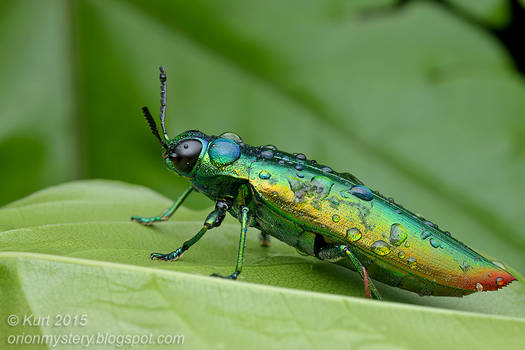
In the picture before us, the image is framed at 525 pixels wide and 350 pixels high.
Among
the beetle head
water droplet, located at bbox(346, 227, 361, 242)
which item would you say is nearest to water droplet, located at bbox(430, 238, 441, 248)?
water droplet, located at bbox(346, 227, 361, 242)

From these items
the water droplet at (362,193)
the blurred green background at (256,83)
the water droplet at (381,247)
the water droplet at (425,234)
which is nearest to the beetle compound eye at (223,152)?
the water droplet at (362,193)

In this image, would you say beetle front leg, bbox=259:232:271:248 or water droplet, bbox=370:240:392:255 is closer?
water droplet, bbox=370:240:392:255

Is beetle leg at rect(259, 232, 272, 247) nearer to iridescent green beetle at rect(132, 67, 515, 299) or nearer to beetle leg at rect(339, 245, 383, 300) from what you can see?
iridescent green beetle at rect(132, 67, 515, 299)

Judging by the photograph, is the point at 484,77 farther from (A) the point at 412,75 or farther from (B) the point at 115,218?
(B) the point at 115,218

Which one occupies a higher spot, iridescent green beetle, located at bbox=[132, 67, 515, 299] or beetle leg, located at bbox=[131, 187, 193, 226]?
iridescent green beetle, located at bbox=[132, 67, 515, 299]

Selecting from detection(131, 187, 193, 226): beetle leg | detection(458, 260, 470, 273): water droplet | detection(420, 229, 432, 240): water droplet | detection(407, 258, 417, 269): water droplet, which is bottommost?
detection(131, 187, 193, 226): beetle leg

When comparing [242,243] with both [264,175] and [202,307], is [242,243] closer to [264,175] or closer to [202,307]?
[264,175]

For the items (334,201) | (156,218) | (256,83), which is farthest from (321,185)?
(256,83)

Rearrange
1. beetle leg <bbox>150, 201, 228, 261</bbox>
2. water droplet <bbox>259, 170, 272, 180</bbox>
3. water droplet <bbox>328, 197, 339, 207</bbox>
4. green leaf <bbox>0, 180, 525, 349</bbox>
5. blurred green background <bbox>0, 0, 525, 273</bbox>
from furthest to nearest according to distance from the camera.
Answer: blurred green background <bbox>0, 0, 525, 273</bbox>, water droplet <bbox>259, 170, 272, 180</bbox>, water droplet <bbox>328, 197, 339, 207</bbox>, beetle leg <bbox>150, 201, 228, 261</bbox>, green leaf <bbox>0, 180, 525, 349</bbox>
